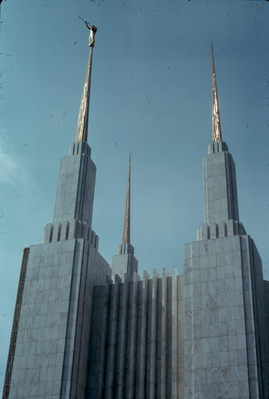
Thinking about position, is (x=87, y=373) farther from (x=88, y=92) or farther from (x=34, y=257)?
(x=88, y=92)

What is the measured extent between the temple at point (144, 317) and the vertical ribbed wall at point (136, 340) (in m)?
0.06

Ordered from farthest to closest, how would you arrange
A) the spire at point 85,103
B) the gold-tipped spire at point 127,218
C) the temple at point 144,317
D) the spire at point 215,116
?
1. the gold-tipped spire at point 127,218
2. the spire at point 85,103
3. the spire at point 215,116
4. the temple at point 144,317

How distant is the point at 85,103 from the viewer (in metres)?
39.5

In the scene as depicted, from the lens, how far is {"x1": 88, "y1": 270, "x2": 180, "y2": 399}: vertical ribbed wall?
99.1 ft

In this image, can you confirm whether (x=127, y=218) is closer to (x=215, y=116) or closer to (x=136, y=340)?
(x=215, y=116)

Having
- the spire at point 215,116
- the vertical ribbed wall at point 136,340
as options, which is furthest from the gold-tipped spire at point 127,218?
the spire at point 215,116

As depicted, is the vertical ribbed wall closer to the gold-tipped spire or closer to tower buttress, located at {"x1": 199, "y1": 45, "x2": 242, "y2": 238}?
tower buttress, located at {"x1": 199, "y1": 45, "x2": 242, "y2": 238}

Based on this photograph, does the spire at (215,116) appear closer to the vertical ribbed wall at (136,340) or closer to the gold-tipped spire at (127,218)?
the vertical ribbed wall at (136,340)

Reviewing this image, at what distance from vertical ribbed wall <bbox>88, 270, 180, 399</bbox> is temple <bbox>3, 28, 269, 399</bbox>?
0.18ft

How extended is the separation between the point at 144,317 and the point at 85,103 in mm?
15310

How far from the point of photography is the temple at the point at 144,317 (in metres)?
27.6

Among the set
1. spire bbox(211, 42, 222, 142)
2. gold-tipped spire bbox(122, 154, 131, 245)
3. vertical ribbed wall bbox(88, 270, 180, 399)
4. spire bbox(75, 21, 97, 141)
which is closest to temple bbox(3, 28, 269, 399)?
vertical ribbed wall bbox(88, 270, 180, 399)

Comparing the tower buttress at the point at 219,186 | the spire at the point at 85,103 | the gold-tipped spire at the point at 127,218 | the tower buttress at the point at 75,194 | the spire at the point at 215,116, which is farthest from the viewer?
the gold-tipped spire at the point at 127,218

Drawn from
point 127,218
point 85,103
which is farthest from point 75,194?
point 127,218
